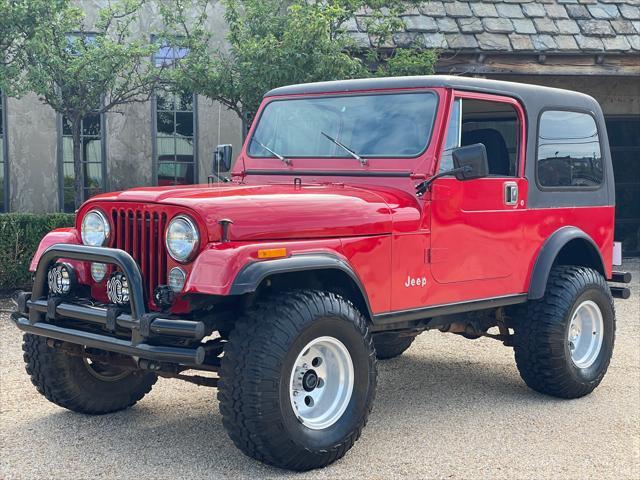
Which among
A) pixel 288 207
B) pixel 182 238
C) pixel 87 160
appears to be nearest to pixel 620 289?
pixel 288 207

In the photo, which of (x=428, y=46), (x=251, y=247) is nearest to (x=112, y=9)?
(x=428, y=46)

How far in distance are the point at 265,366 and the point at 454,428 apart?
5.24ft

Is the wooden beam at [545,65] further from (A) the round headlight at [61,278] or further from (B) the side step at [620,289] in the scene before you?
(A) the round headlight at [61,278]

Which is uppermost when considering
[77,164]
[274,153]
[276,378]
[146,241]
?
[274,153]

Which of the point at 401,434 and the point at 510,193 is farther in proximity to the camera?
the point at 510,193

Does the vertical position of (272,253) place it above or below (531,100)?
below

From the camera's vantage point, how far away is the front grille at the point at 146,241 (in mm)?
4430

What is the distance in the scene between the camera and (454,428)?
526 centimetres

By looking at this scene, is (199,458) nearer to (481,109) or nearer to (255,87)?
(481,109)

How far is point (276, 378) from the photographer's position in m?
4.21

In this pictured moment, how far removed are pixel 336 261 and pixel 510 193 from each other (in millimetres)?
1716

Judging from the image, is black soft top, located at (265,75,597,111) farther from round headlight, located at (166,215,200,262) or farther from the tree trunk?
the tree trunk

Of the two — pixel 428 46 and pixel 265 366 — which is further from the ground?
pixel 428 46

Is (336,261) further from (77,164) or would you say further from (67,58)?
(77,164)
